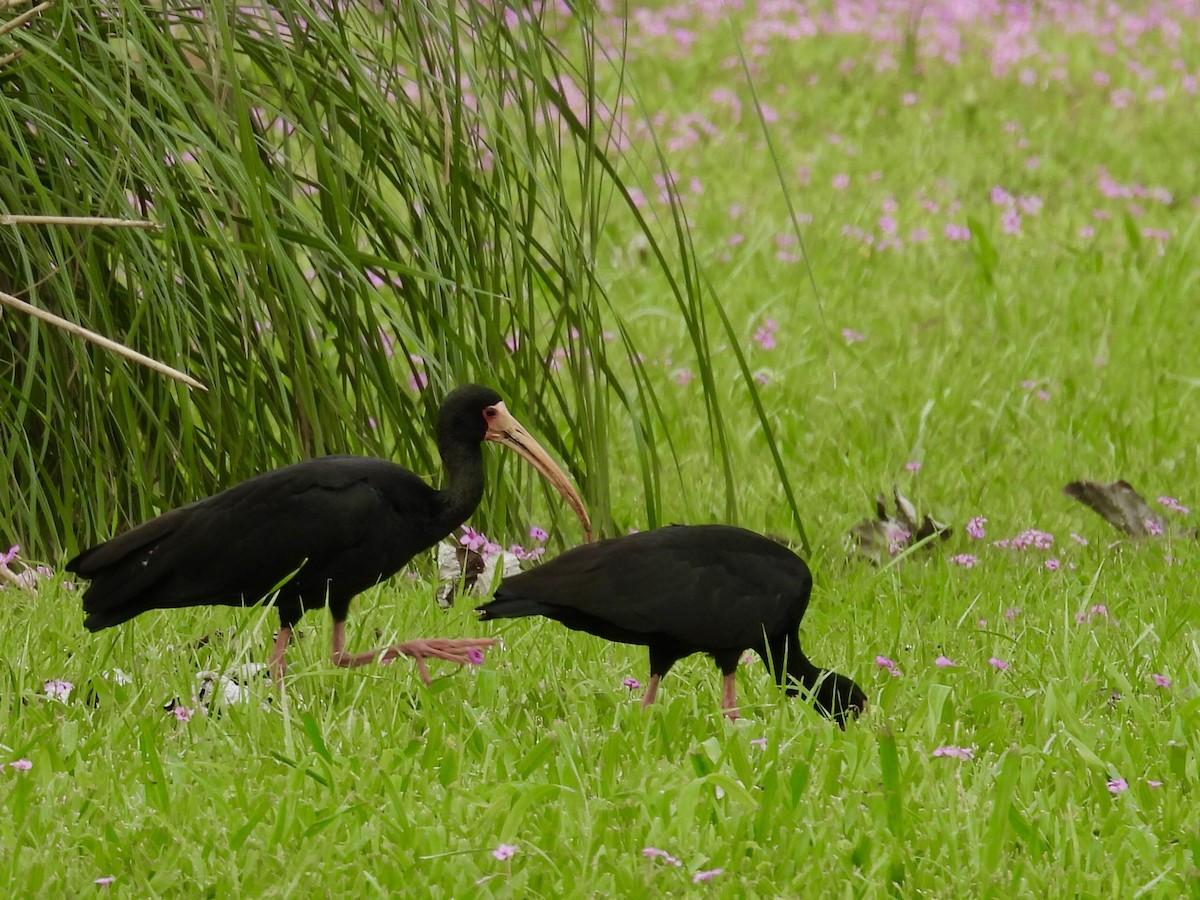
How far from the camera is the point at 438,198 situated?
429 cm

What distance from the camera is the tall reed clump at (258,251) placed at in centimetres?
414

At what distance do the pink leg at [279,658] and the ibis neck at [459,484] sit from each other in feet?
1.38

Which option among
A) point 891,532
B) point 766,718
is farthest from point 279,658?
point 891,532

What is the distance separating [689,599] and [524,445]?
28.3 inches

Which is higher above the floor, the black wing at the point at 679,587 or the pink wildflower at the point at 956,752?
the black wing at the point at 679,587

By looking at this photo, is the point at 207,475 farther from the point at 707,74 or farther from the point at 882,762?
the point at 707,74

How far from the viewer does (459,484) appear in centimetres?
421

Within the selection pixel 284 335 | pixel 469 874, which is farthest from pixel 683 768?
pixel 284 335

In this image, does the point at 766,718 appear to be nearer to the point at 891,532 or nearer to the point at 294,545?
the point at 294,545

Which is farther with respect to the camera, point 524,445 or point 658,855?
point 524,445

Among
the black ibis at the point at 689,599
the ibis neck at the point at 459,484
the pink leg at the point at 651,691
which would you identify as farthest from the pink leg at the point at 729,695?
the ibis neck at the point at 459,484

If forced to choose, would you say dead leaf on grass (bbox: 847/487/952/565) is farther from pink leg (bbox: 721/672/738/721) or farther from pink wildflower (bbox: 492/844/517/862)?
pink wildflower (bbox: 492/844/517/862)

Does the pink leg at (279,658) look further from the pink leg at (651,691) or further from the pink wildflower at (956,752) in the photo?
the pink wildflower at (956,752)

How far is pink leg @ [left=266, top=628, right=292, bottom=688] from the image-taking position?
3.93m
